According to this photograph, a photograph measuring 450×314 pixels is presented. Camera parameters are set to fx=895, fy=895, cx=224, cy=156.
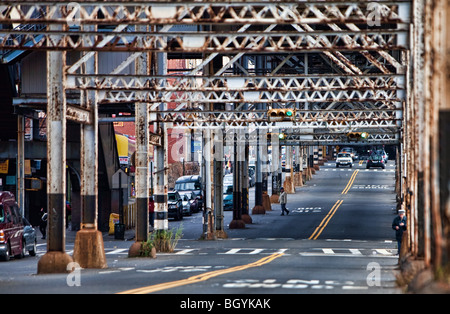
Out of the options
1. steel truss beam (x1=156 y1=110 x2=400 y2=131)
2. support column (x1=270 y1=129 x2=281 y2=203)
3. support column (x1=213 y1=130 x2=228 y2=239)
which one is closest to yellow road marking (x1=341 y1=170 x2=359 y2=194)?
support column (x1=270 y1=129 x2=281 y2=203)

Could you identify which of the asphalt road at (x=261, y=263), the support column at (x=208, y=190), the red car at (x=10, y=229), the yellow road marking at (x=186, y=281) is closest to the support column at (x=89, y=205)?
the asphalt road at (x=261, y=263)

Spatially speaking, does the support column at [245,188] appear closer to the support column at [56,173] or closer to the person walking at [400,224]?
the person walking at [400,224]

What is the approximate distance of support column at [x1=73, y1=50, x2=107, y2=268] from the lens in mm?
27859

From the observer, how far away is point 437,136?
1366cm

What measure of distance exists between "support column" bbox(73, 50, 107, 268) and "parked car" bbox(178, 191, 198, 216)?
1565 inches

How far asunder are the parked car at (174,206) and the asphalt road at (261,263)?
1039 mm

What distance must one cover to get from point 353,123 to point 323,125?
248 centimetres

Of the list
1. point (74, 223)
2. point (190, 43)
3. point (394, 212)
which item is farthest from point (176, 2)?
point (394, 212)

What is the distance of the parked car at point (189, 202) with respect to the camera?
69000 mm

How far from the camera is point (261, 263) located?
28875 mm

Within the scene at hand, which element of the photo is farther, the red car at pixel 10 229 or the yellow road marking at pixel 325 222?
the yellow road marking at pixel 325 222

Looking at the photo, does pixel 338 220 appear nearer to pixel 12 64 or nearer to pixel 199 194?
pixel 199 194

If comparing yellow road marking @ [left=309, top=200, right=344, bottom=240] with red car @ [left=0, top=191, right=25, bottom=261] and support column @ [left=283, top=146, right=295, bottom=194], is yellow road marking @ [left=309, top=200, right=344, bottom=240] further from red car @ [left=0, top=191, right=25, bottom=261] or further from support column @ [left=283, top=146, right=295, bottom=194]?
red car @ [left=0, top=191, right=25, bottom=261]

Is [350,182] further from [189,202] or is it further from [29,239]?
[29,239]
